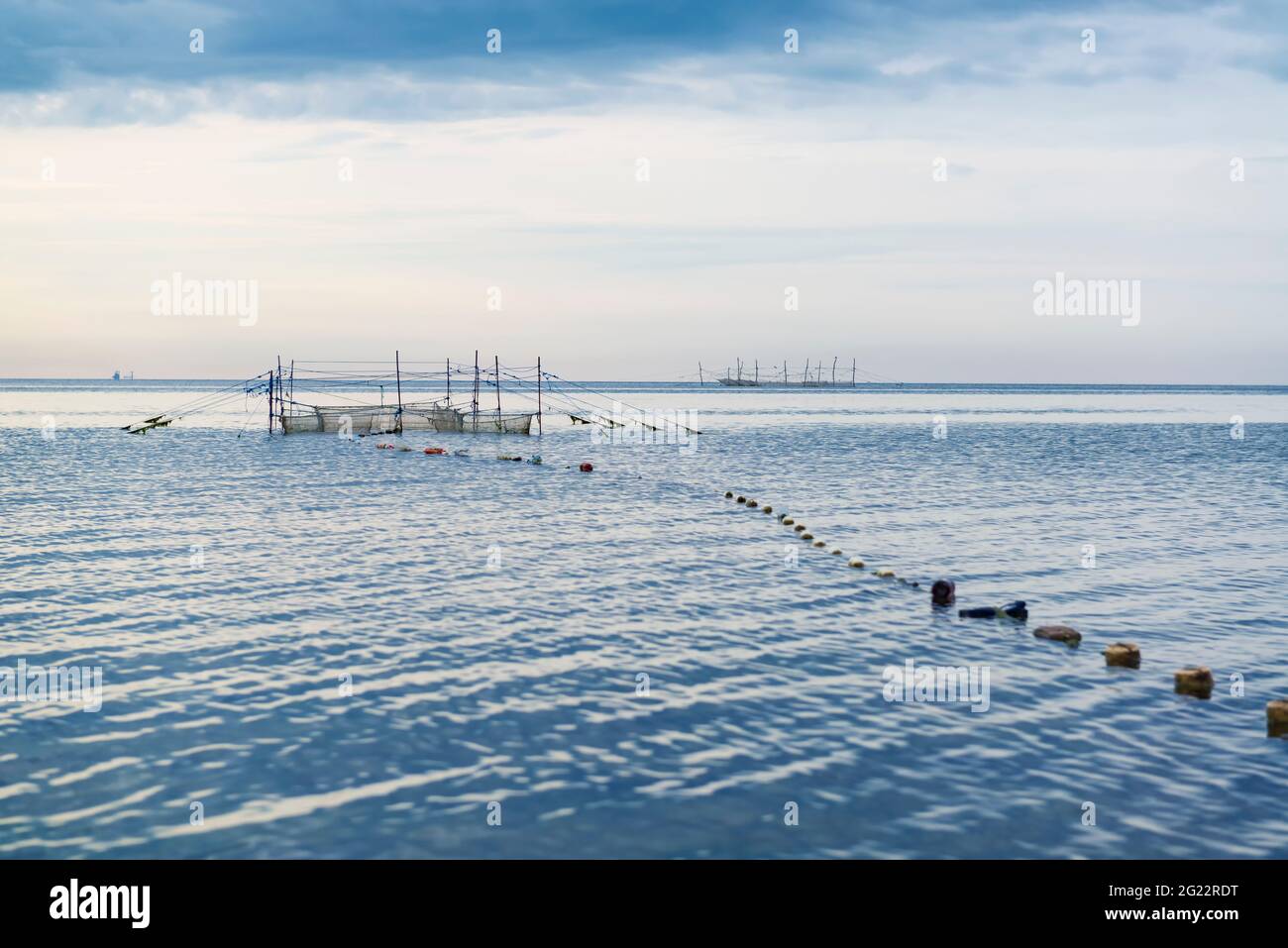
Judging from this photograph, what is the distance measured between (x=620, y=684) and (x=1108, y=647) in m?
8.98

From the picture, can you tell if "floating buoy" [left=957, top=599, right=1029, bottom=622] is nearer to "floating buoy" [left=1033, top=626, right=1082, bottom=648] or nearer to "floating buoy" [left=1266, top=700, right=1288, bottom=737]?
"floating buoy" [left=1033, top=626, right=1082, bottom=648]

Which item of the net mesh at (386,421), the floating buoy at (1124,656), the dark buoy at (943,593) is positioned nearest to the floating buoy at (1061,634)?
the floating buoy at (1124,656)

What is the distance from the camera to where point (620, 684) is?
1733 centimetres

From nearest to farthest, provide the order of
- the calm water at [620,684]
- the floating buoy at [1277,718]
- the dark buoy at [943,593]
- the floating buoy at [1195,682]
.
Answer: the calm water at [620,684] < the floating buoy at [1277,718] < the floating buoy at [1195,682] < the dark buoy at [943,593]

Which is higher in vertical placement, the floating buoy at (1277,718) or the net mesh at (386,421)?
the net mesh at (386,421)

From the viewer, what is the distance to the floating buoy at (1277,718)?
15.3 m

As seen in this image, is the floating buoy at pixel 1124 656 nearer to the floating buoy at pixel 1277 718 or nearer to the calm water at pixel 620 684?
the calm water at pixel 620 684

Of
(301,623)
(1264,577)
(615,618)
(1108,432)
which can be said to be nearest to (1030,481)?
(1264,577)

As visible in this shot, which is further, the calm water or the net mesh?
the net mesh

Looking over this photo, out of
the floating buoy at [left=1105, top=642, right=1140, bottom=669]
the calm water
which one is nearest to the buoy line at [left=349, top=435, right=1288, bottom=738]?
the floating buoy at [left=1105, top=642, right=1140, bottom=669]

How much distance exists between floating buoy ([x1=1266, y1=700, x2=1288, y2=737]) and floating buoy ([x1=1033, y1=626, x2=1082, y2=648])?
199 inches

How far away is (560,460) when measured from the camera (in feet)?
233

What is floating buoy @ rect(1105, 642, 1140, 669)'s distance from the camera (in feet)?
61.9
